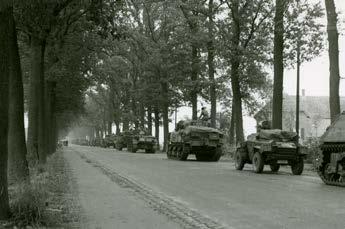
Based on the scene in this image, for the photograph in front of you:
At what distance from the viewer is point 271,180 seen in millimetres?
16422

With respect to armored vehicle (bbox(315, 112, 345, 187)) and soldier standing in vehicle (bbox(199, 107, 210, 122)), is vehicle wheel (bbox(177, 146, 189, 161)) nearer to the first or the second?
soldier standing in vehicle (bbox(199, 107, 210, 122))

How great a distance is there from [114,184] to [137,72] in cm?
4638

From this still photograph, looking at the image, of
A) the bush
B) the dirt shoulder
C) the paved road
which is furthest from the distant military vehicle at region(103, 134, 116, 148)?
the bush

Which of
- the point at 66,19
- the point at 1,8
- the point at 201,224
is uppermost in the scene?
the point at 66,19

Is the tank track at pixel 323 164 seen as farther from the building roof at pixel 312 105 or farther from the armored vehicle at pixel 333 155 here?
the building roof at pixel 312 105

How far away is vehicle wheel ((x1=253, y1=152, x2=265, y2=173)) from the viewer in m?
19.6

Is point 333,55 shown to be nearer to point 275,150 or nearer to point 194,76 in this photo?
point 275,150

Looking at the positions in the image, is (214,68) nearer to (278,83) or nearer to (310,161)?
(278,83)

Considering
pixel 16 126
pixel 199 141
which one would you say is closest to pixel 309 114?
pixel 199 141

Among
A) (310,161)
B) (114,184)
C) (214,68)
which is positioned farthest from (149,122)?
(114,184)

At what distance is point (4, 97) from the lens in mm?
8297

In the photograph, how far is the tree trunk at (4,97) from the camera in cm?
796

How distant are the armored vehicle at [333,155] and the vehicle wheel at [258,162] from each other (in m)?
3.45

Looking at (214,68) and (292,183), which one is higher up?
(214,68)
